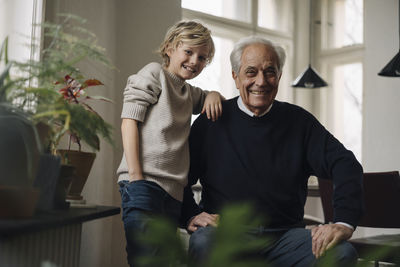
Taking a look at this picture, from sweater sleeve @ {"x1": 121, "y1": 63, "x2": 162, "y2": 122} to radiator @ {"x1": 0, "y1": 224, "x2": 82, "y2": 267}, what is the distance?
0.63 meters

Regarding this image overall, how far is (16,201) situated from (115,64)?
307 centimetres

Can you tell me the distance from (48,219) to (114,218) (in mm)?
2892

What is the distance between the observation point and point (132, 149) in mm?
1878

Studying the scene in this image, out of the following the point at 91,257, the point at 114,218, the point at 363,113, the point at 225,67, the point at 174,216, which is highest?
the point at 225,67

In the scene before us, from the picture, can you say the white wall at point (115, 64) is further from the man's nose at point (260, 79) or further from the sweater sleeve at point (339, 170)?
the sweater sleeve at point (339, 170)

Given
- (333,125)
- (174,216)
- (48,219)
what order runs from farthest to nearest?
(333,125), (174,216), (48,219)

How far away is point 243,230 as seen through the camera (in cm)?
30

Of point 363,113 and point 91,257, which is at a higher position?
point 363,113

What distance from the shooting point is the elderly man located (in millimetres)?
1797

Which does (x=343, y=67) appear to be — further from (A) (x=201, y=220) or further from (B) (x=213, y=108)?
(A) (x=201, y=220)

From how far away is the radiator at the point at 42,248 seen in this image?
39.2 inches

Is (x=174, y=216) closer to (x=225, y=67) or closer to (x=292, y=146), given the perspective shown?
(x=292, y=146)

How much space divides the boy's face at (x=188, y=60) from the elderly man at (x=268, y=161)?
0.15m

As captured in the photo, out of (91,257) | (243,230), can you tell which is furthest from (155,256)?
(91,257)
